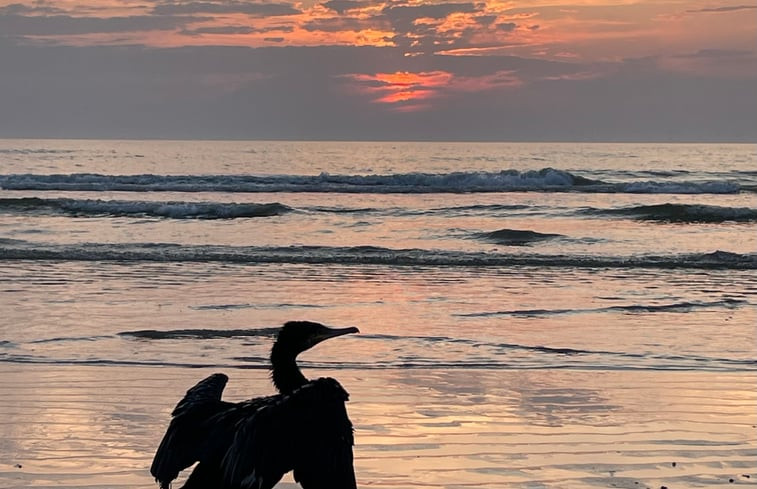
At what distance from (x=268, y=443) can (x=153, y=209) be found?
928 inches

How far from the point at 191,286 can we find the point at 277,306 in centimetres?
211

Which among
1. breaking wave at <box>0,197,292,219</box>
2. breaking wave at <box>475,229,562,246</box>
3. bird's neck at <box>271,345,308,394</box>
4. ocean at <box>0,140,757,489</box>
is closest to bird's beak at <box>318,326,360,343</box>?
bird's neck at <box>271,345,308,394</box>

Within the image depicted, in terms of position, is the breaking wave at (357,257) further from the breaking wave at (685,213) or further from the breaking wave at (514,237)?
the breaking wave at (685,213)

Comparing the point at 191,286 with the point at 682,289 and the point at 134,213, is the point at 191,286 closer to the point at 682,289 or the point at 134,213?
the point at 682,289

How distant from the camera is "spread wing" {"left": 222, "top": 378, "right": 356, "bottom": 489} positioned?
3869 millimetres

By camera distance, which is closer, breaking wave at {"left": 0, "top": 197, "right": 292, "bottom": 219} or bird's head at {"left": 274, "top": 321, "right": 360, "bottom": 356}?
bird's head at {"left": 274, "top": 321, "right": 360, "bottom": 356}

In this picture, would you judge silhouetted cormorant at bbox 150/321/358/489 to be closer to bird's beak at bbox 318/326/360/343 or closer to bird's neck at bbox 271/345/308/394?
bird's neck at bbox 271/345/308/394

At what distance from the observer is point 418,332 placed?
1039 centimetres

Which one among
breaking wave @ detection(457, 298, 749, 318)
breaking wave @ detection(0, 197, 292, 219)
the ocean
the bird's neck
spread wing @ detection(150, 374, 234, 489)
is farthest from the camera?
breaking wave @ detection(0, 197, 292, 219)

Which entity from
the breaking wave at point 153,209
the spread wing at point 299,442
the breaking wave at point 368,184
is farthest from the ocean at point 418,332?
the breaking wave at point 368,184

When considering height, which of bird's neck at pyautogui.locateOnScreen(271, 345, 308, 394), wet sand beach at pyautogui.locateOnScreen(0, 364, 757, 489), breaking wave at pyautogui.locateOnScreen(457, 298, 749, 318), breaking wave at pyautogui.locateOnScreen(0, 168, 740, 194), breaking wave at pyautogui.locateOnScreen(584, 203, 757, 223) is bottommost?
breaking wave at pyautogui.locateOnScreen(0, 168, 740, 194)

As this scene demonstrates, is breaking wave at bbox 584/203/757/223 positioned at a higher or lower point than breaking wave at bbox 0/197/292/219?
higher

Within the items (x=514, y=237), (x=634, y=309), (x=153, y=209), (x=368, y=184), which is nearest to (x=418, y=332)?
(x=634, y=309)

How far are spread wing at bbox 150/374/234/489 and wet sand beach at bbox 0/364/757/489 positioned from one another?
1.39m
